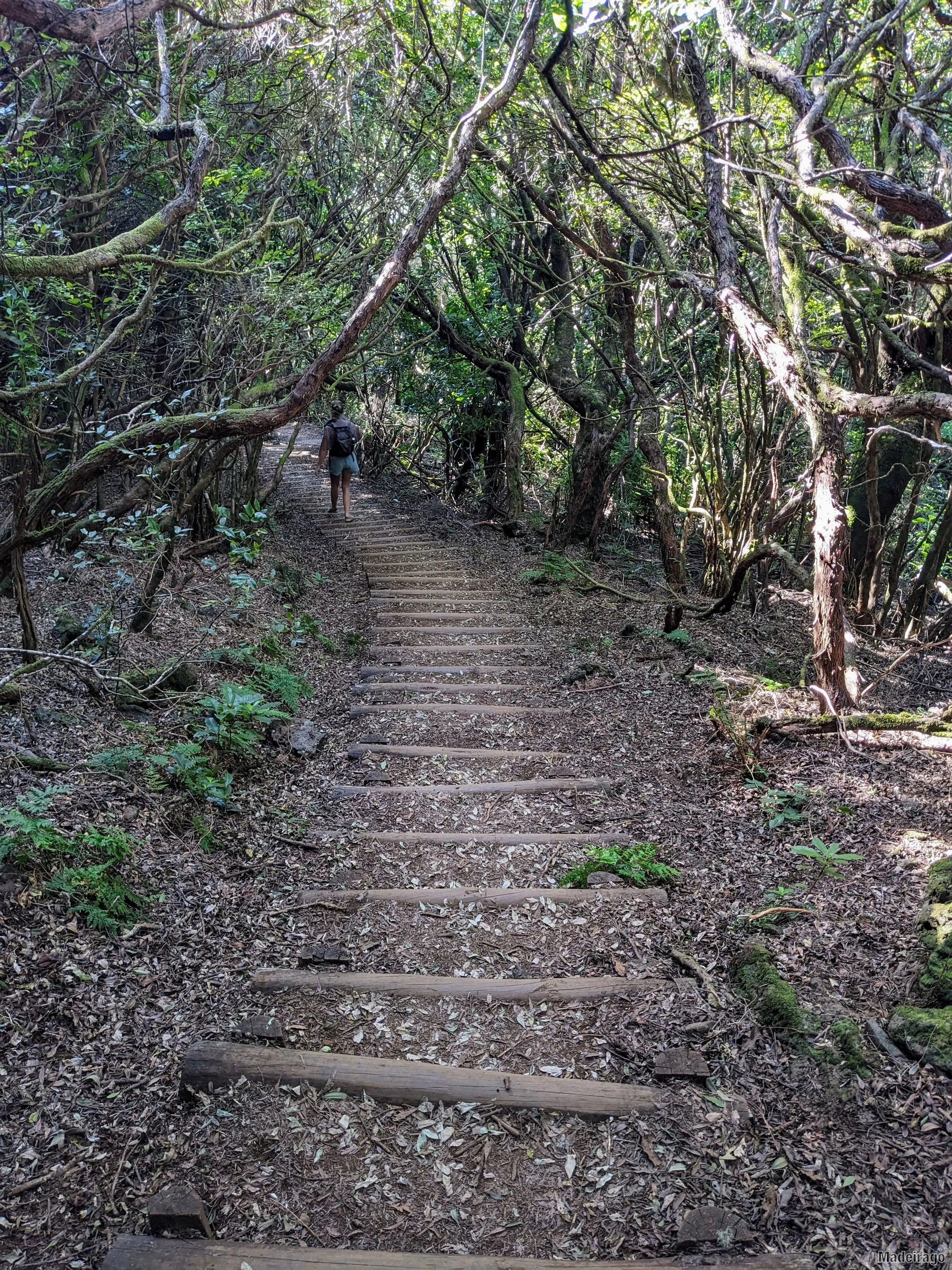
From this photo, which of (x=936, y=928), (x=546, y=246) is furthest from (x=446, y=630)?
(x=546, y=246)

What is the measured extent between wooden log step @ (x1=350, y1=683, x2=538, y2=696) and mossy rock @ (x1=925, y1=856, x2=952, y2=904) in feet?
12.6

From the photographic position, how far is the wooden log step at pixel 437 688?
6.89 meters

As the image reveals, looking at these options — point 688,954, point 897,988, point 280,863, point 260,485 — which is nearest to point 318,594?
point 260,485

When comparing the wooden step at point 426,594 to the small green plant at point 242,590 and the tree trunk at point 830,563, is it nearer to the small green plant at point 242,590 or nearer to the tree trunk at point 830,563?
the small green plant at point 242,590

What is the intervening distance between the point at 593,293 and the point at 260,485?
6370 mm

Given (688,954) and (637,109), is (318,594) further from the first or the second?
(688,954)

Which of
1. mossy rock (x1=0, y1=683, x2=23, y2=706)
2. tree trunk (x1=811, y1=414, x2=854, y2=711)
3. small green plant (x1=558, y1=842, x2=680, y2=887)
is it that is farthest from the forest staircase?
mossy rock (x1=0, y1=683, x2=23, y2=706)

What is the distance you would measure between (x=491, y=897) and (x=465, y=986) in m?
0.67

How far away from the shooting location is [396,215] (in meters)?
10.1

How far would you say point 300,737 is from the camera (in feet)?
18.9

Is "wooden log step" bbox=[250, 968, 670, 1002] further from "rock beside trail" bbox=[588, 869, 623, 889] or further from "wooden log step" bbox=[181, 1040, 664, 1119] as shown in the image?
"rock beside trail" bbox=[588, 869, 623, 889]

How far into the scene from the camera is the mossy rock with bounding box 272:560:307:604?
873cm

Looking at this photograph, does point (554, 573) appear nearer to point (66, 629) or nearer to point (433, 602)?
point (433, 602)

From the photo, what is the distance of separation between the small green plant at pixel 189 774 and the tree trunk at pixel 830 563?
3855mm
